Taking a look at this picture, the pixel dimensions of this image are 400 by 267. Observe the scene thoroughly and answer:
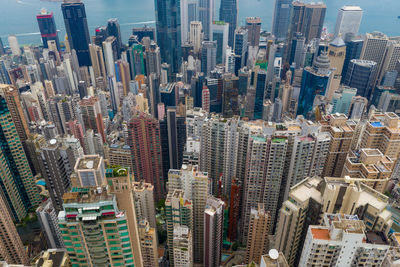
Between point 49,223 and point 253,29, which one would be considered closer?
point 49,223

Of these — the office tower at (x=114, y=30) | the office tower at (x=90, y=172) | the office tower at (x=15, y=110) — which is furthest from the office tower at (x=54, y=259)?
the office tower at (x=114, y=30)

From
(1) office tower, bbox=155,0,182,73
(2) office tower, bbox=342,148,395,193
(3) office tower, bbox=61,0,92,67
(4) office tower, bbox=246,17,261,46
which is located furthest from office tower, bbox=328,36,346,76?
(3) office tower, bbox=61,0,92,67

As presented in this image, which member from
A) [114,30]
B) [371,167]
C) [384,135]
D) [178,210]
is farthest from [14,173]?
[114,30]

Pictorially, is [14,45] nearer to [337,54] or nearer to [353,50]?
[337,54]

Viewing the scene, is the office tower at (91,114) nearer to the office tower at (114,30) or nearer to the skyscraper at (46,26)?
the office tower at (114,30)

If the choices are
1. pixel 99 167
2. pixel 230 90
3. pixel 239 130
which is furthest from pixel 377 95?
pixel 99 167

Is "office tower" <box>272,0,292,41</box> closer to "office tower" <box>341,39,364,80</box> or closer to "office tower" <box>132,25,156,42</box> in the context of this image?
"office tower" <box>341,39,364,80</box>
